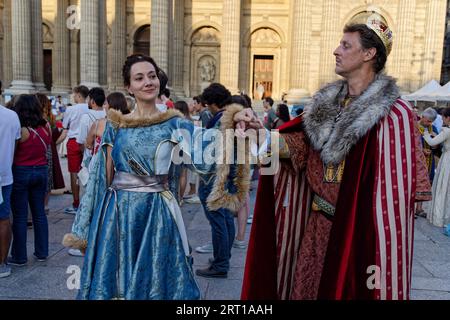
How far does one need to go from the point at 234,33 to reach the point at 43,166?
65.0 feet

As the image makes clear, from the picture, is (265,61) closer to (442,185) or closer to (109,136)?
(442,185)

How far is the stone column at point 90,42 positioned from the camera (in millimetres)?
21469

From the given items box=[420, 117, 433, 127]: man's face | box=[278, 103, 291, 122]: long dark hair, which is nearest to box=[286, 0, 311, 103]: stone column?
box=[278, 103, 291, 122]: long dark hair

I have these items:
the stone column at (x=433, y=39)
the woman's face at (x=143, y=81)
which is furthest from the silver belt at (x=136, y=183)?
the stone column at (x=433, y=39)

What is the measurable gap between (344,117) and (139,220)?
54.7 inches

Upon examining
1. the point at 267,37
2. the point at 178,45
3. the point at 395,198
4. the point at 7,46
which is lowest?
the point at 395,198

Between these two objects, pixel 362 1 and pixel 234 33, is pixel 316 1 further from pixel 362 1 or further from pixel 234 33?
pixel 234 33

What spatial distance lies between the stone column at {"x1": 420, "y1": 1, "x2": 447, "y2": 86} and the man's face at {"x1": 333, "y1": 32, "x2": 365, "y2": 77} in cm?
2336

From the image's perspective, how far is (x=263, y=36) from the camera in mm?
27031

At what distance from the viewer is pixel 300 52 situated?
22625 mm

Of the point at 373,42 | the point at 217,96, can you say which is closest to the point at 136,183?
the point at 373,42

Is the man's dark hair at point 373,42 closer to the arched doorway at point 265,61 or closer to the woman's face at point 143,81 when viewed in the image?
the woman's face at point 143,81

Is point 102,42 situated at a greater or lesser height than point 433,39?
lesser

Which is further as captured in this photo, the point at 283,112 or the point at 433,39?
the point at 433,39
